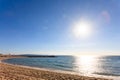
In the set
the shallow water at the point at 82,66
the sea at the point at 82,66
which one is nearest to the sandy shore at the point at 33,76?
the sea at the point at 82,66

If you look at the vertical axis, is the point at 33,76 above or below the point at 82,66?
above

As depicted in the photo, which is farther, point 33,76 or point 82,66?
point 82,66

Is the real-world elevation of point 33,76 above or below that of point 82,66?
above

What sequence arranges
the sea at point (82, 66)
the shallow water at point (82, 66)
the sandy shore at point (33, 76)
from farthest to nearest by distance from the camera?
the shallow water at point (82, 66), the sea at point (82, 66), the sandy shore at point (33, 76)

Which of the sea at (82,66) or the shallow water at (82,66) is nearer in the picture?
the sea at (82,66)

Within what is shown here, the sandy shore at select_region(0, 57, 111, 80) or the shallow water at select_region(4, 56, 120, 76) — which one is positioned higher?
the sandy shore at select_region(0, 57, 111, 80)

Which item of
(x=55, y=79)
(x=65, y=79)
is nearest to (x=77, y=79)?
(x=65, y=79)

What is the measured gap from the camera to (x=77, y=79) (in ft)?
57.2

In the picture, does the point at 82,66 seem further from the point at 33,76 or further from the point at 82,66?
the point at 33,76

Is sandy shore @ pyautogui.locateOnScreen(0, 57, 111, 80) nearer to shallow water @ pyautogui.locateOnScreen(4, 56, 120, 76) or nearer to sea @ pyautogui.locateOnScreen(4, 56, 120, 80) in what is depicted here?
sea @ pyautogui.locateOnScreen(4, 56, 120, 80)

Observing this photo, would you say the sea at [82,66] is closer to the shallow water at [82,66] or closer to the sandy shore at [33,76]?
the shallow water at [82,66]

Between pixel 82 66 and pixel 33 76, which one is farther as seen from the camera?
pixel 82 66

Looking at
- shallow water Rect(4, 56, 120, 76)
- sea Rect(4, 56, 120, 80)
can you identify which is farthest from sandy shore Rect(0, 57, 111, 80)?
shallow water Rect(4, 56, 120, 76)

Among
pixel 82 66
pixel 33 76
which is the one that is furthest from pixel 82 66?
pixel 33 76
